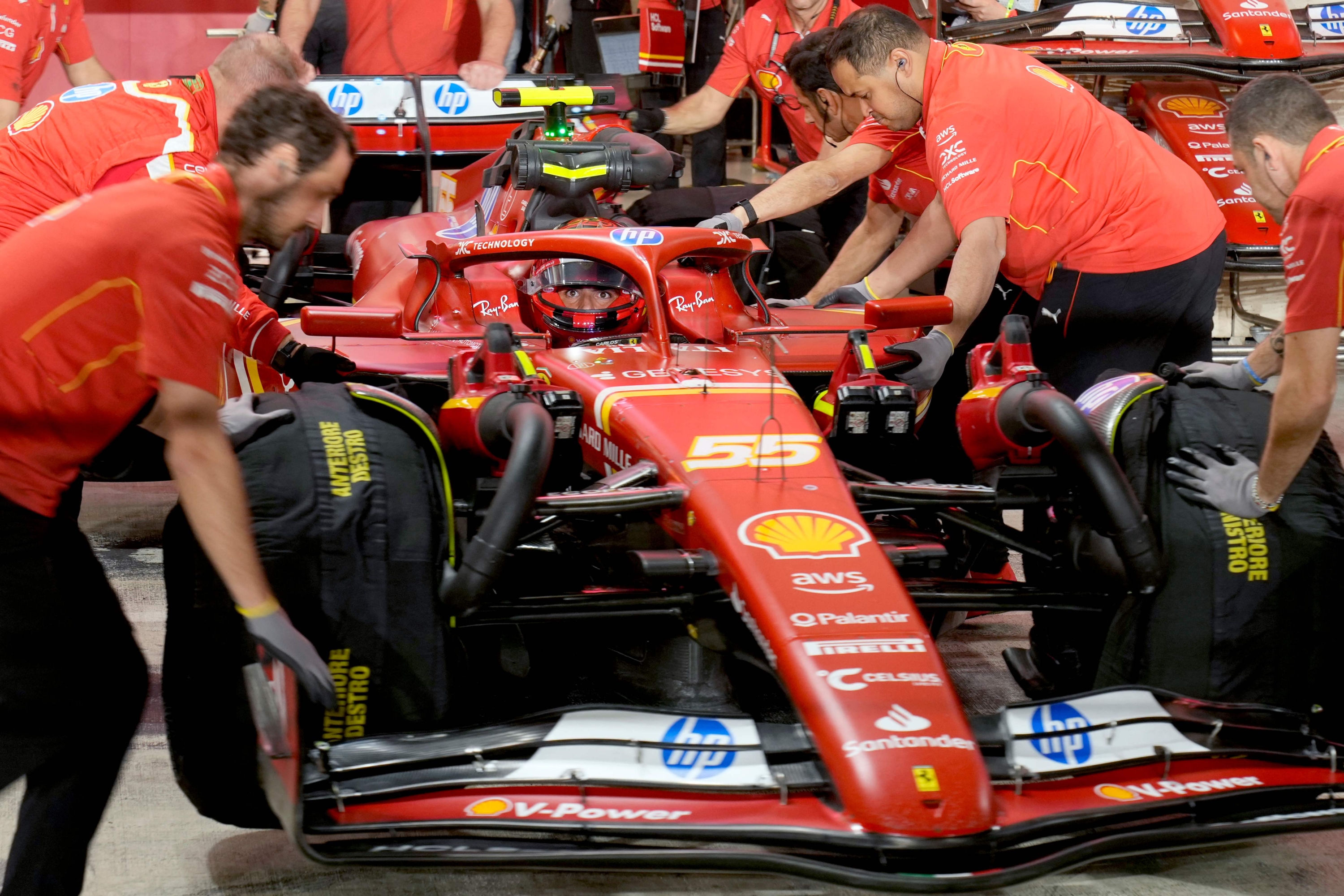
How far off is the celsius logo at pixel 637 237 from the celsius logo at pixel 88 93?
1624mm

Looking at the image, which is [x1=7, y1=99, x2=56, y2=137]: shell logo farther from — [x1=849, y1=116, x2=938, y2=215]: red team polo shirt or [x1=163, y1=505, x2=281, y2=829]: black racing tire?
[x1=849, y1=116, x2=938, y2=215]: red team polo shirt

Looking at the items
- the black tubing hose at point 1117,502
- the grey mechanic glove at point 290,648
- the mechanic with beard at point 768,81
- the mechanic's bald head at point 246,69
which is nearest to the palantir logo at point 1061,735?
the black tubing hose at point 1117,502

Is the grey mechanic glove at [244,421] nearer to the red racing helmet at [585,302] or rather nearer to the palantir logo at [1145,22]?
the red racing helmet at [585,302]

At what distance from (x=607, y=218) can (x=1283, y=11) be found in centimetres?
420

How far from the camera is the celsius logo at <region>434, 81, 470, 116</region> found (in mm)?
6605

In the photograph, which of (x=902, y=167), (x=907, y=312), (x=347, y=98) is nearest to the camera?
(x=907, y=312)

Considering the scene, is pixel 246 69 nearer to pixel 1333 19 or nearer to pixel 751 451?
pixel 751 451

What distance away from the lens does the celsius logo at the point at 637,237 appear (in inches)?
153

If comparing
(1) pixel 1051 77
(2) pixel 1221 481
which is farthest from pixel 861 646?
(1) pixel 1051 77

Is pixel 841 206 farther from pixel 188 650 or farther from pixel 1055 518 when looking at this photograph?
pixel 188 650

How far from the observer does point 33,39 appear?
564cm

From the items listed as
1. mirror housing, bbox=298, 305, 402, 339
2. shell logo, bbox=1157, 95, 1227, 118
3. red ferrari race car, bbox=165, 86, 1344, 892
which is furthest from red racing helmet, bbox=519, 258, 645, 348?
shell logo, bbox=1157, 95, 1227, 118

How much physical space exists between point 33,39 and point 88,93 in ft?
5.81

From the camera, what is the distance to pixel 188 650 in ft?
8.85
